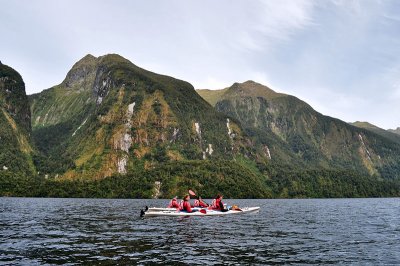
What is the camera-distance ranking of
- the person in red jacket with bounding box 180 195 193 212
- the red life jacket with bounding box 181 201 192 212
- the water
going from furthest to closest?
1. the red life jacket with bounding box 181 201 192 212
2. the person in red jacket with bounding box 180 195 193 212
3. the water

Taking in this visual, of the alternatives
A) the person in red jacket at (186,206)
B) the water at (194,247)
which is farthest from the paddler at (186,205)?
the water at (194,247)

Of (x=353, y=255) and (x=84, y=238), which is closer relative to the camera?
(x=353, y=255)

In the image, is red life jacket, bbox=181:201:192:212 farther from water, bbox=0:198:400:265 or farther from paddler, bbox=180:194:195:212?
water, bbox=0:198:400:265

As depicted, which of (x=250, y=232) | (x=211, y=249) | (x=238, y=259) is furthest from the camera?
(x=250, y=232)

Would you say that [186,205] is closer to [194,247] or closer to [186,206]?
[186,206]

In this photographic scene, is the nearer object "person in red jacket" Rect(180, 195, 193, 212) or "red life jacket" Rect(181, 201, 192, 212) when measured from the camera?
"person in red jacket" Rect(180, 195, 193, 212)

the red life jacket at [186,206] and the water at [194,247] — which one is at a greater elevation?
the red life jacket at [186,206]

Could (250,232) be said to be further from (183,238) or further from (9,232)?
(9,232)

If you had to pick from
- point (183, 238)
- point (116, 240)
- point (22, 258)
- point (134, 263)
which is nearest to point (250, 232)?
point (183, 238)

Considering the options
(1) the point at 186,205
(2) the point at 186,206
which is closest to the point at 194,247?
(1) the point at 186,205

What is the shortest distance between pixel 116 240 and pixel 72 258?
11723mm

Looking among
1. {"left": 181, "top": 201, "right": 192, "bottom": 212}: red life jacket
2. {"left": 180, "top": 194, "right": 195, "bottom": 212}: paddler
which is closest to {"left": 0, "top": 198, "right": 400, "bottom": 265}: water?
{"left": 180, "top": 194, "right": 195, "bottom": 212}: paddler

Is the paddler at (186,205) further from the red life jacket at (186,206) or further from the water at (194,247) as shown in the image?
the water at (194,247)

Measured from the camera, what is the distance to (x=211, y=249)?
3859 cm
